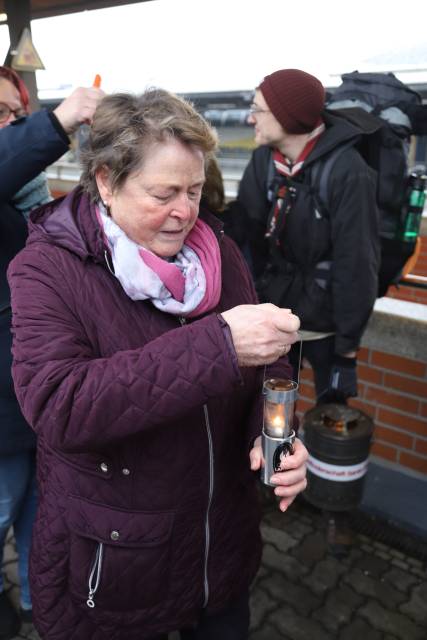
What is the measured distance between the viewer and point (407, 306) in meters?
3.06

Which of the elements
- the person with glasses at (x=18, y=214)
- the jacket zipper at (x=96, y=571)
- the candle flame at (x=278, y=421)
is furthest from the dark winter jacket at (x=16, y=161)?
the candle flame at (x=278, y=421)

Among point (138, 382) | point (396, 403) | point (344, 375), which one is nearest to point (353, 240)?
point (344, 375)

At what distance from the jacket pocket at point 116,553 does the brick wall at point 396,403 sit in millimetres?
2131

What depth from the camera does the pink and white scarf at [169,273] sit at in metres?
1.27

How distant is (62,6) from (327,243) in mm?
3865

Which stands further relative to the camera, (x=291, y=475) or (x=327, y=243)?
(x=327, y=243)

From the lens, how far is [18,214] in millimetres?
1919

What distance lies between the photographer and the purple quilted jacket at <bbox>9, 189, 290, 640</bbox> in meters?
1.13

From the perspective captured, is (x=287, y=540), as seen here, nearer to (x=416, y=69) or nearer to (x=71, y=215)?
(x=71, y=215)

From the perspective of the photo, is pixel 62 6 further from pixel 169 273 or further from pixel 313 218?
pixel 169 273

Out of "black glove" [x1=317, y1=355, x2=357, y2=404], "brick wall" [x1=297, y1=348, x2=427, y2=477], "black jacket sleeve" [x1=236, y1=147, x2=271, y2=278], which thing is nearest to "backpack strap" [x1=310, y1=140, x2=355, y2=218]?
"black jacket sleeve" [x1=236, y1=147, x2=271, y2=278]

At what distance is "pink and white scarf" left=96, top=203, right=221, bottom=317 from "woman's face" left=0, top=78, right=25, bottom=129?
33.1 inches

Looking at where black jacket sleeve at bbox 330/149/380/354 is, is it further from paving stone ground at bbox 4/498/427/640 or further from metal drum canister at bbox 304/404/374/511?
paving stone ground at bbox 4/498/427/640

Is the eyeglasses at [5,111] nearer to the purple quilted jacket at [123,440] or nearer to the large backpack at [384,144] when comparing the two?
the purple quilted jacket at [123,440]
